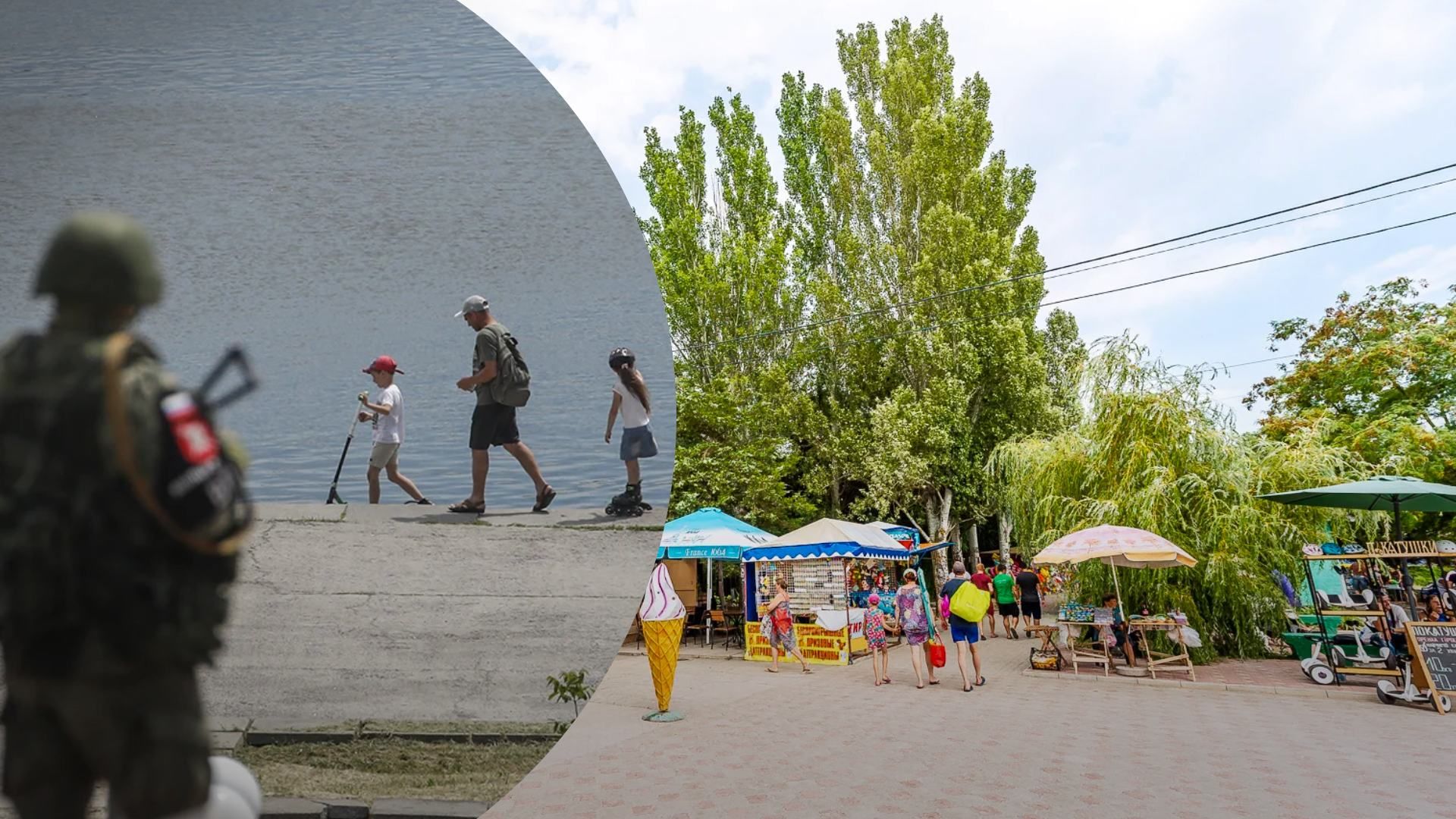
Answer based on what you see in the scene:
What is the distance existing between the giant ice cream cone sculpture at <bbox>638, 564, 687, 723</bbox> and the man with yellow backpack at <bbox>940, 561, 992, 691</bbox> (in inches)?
174

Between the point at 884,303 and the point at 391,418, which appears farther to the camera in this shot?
the point at 884,303

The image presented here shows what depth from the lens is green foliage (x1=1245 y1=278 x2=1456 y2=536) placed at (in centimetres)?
2295

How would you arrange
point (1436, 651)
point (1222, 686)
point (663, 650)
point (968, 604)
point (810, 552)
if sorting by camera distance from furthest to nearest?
1. point (810, 552)
2. point (968, 604)
3. point (1222, 686)
4. point (1436, 651)
5. point (663, 650)

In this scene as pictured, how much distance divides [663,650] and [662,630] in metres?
0.53

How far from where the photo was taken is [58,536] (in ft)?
4.21

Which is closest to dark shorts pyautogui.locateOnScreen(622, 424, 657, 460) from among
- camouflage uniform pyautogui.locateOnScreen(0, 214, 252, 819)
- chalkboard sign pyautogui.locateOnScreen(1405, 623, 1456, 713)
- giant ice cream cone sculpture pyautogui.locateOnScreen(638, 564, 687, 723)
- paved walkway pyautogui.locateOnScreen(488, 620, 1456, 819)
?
camouflage uniform pyautogui.locateOnScreen(0, 214, 252, 819)

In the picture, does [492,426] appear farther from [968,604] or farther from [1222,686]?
[1222,686]

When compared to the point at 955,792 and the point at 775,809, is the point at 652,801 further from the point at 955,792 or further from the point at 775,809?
the point at 955,792

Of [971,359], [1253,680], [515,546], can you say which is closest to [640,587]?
[515,546]

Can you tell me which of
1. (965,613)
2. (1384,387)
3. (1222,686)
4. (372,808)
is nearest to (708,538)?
(965,613)

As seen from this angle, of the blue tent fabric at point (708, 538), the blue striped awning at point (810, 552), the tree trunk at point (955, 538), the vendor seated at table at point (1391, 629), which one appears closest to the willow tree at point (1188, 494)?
the vendor seated at table at point (1391, 629)

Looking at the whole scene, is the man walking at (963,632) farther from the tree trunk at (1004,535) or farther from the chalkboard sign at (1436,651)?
the tree trunk at (1004,535)

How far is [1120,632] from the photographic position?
14.6 meters

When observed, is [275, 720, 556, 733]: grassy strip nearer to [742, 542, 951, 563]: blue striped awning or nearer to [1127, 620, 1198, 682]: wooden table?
[1127, 620, 1198, 682]: wooden table
